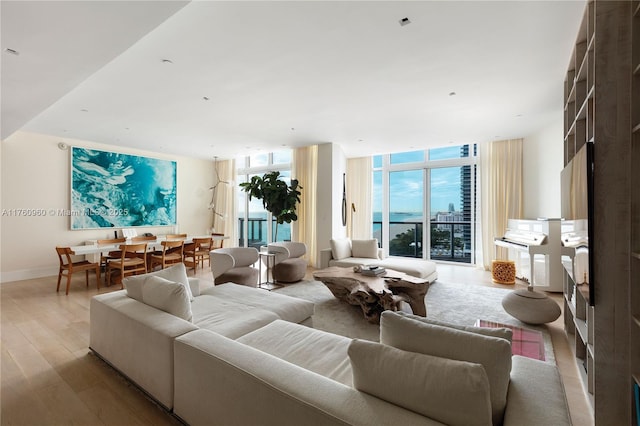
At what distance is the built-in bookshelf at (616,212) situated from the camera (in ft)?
4.94

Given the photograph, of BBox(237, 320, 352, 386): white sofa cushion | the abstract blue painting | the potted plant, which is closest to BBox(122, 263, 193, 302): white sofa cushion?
BBox(237, 320, 352, 386): white sofa cushion

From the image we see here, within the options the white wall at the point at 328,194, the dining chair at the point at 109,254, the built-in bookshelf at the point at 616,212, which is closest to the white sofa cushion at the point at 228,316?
the built-in bookshelf at the point at 616,212

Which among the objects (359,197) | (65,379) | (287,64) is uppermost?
(287,64)

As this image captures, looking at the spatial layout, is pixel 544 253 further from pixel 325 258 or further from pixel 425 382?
pixel 425 382

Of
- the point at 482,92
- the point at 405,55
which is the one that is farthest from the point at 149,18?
the point at 482,92

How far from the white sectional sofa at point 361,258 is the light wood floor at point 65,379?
6.19 ft

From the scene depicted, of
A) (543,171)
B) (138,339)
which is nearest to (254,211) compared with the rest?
(138,339)

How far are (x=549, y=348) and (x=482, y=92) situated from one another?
2925 millimetres

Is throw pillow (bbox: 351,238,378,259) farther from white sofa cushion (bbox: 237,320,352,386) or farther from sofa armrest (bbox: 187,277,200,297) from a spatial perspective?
white sofa cushion (bbox: 237,320,352,386)

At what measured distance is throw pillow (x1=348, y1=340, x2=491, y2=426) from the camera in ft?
3.03

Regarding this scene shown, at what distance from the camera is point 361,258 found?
538cm

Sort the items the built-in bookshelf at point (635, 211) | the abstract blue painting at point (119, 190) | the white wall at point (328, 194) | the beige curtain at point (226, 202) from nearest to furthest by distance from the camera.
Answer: the built-in bookshelf at point (635, 211) < the abstract blue painting at point (119, 190) < the white wall at point (328, 194) < the beige curtain at point (226, 202)

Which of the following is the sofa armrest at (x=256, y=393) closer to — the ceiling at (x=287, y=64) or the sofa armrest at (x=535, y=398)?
the sofa armrest at (x=535, y=398)

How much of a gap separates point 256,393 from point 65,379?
6.18 ft
